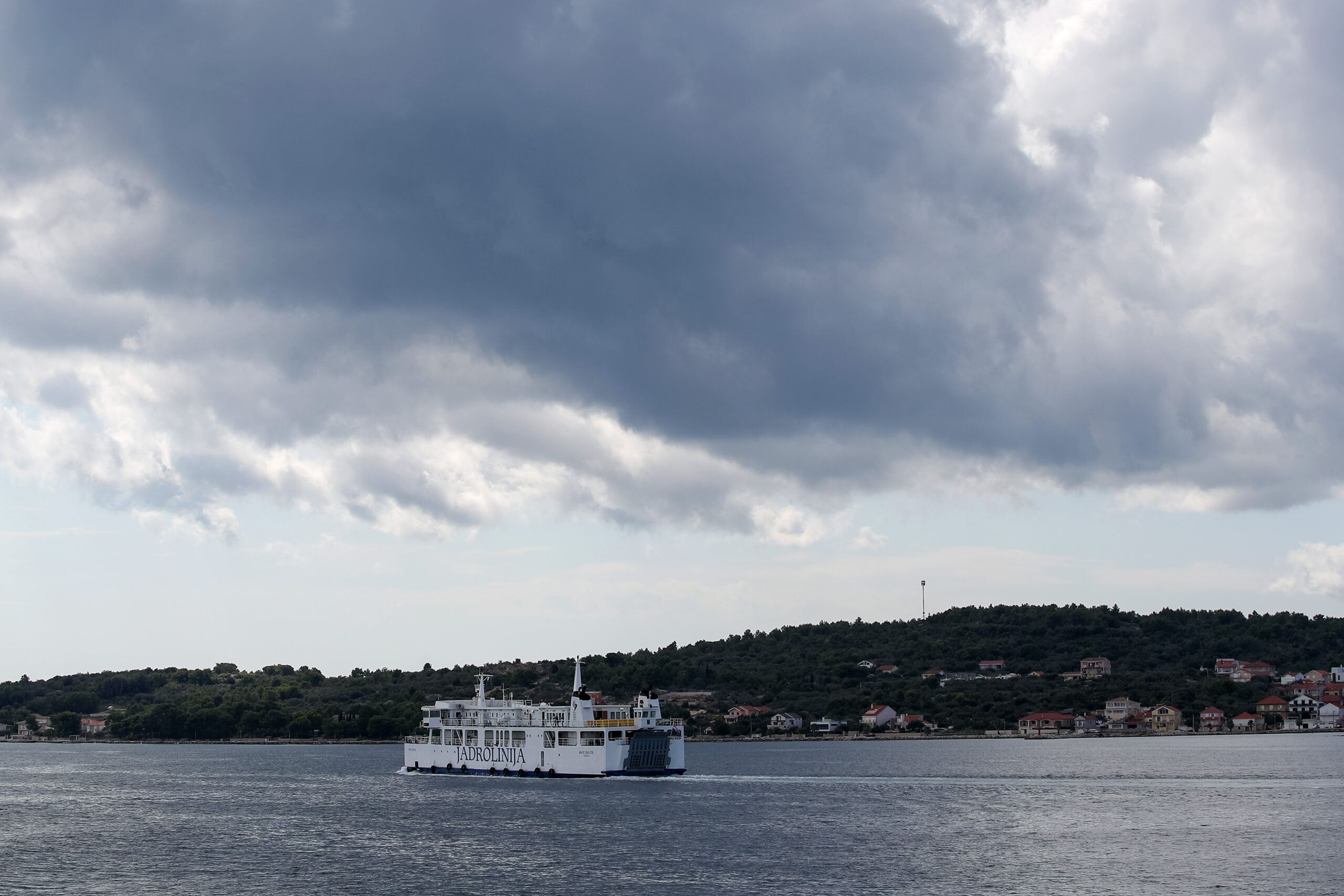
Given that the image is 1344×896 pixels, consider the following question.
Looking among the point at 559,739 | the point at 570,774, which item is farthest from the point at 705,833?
the point at 559,739

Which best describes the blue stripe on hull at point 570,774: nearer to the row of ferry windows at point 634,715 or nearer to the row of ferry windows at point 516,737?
the row of ferry windows at point 516,737

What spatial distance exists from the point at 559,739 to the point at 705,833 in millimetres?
38398

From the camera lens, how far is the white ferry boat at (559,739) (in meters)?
110

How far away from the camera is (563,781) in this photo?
113625 millimetres

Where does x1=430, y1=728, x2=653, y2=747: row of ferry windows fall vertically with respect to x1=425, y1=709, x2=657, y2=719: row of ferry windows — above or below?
below

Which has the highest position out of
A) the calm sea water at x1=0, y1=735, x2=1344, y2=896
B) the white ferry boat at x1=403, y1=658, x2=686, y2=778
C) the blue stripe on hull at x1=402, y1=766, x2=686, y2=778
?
the white ferry boat at x1=403, y1=658, x2=686, y2=778

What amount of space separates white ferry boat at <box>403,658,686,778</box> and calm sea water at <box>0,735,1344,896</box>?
1819 mm

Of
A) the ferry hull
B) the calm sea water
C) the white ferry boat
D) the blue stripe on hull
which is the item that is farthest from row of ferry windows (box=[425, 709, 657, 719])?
the calm sea water

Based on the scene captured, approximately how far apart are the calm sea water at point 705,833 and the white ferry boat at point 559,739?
5.97ft

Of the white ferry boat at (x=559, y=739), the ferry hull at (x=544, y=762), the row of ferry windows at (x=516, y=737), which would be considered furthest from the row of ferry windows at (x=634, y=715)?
the ferry hull at (x=544, y=762)

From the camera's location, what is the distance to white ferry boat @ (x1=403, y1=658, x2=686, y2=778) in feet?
362

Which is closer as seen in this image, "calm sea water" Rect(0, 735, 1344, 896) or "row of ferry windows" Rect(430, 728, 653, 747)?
"calm sea water" Rect(0, 735, 1344, 896)

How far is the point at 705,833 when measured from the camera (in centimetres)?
7750

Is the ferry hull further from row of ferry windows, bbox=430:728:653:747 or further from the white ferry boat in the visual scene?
row of ferry windows, bbox=430:728:653:747
